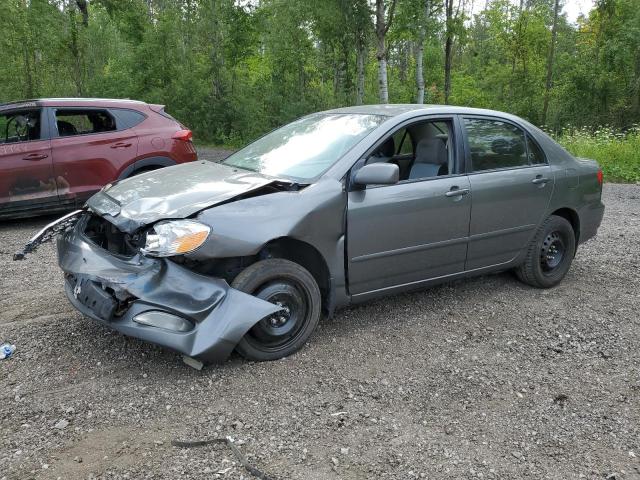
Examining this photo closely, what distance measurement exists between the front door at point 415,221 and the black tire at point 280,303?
15.8 inches

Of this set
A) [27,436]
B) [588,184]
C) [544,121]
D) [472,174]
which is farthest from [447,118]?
[544,121]

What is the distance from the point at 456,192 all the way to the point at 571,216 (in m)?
1.67

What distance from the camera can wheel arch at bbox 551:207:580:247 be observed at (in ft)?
17.4

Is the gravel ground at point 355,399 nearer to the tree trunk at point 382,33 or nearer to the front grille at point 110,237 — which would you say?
the front grille at point 110,237

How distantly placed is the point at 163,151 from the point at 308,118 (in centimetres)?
351

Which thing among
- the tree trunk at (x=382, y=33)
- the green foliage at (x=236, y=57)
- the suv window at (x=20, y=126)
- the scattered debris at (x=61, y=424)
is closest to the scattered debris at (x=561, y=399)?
the scattered debris at (x=61, y=424)

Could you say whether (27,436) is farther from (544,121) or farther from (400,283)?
(544,121)

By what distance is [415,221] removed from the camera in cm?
420

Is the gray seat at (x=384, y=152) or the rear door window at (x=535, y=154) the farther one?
the rear door window at (x=535, y=154)

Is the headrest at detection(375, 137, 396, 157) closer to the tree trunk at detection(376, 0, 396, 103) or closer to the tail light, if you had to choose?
the tail light

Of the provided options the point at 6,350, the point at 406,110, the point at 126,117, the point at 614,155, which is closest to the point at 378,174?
the point at 406,110

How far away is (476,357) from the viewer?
3926 mm

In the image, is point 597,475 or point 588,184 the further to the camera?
point 588,184

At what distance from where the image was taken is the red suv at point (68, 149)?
710cm
